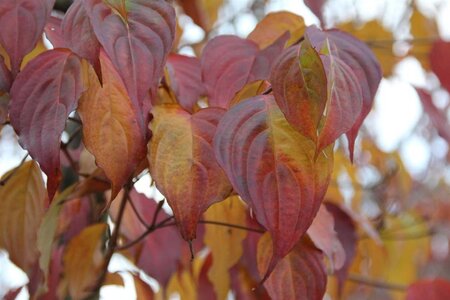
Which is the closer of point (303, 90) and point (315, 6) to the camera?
point (303, 90)

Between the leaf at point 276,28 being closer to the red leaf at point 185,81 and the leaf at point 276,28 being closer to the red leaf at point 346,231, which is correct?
the red leaf at point 185,81

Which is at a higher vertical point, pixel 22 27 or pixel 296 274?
pixel 22 27

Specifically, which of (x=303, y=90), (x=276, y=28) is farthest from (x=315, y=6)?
(x=303, y=90)

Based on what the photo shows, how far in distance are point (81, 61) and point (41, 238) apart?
23 cm

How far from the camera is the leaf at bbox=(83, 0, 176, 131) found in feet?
1.73

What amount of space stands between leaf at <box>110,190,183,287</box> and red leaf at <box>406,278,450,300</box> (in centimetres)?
29

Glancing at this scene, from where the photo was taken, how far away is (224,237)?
31.9 inches

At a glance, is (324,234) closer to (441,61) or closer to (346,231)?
(346,231)

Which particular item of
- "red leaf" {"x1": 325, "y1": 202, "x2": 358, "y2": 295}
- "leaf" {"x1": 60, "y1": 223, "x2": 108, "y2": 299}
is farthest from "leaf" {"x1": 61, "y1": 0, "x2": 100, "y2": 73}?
"red leaf" {"x1": 325, "y1": 202, "x2": 358, "y2": 295}

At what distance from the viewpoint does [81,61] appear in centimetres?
61

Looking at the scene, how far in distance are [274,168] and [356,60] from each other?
0.13 meters

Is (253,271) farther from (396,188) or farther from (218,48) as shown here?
(396,188)

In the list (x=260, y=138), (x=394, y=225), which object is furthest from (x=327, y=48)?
(x=394, y=225)

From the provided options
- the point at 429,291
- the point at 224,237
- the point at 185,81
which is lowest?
the point at 429,291
